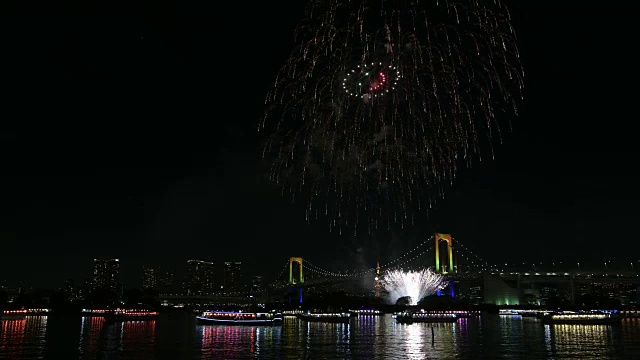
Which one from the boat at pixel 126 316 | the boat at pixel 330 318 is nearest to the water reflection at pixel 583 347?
the boat at pixel 330 318

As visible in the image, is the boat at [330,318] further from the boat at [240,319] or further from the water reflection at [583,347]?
the water reflection at [583,347]

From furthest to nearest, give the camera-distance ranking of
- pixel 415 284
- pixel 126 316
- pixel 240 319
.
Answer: pixel 415 284
pixel 126 316
pixel 240 319

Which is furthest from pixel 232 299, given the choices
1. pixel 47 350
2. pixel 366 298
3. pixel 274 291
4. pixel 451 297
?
pixel 47 350

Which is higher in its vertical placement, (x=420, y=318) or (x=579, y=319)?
(x=420, y=318)

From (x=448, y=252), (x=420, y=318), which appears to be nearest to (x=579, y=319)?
(x=420, y=318)

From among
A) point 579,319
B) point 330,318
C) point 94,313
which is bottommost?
point 579,319

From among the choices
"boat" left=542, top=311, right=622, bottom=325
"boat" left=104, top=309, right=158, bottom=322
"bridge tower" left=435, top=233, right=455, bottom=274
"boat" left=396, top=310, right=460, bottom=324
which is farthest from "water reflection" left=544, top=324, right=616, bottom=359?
"bridge tower" left=435, top=233, right=455, bottom=274

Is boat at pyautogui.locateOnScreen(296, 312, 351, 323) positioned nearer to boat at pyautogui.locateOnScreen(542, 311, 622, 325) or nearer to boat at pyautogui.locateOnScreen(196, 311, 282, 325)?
boat at pyautogui.locateOnScreen(196, 311, 282, 325)

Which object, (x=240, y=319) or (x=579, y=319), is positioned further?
(x=240, y=319)

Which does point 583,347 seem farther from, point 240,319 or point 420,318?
point 240,319

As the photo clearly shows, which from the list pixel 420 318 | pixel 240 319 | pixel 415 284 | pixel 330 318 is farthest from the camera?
pixel 415 284
